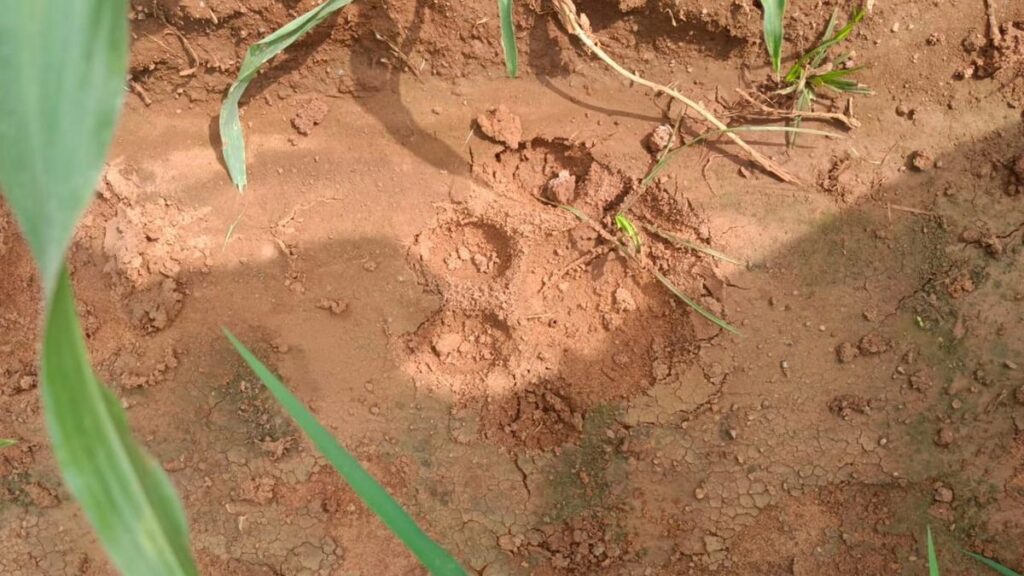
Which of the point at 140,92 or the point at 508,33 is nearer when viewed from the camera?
the point at 508,33

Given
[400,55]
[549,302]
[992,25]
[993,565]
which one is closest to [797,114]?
[992,25]

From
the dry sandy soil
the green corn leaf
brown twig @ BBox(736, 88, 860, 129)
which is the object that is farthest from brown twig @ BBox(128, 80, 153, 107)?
brown twig @ BBox(736, 88, 860, 129)

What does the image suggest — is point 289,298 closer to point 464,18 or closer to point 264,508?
point 264,508

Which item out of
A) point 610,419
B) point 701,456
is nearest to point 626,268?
point 610,419

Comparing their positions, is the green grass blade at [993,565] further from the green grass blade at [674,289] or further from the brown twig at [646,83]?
the brown twig at [646,83]

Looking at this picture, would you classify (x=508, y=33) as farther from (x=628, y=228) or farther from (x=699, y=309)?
(x=699, y=309)

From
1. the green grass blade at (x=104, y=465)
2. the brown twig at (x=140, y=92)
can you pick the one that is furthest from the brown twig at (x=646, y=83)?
the green grass blade at (x=104, y=465)
